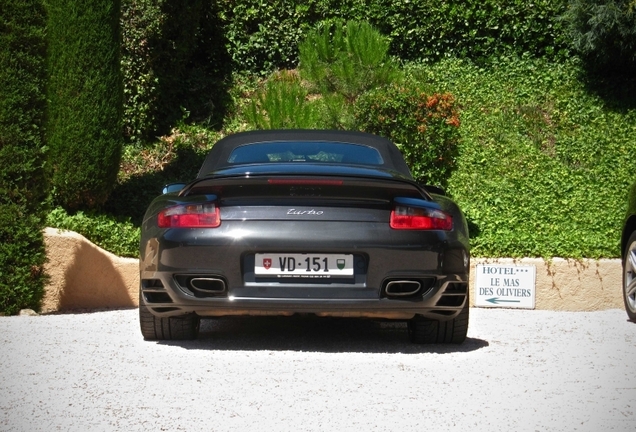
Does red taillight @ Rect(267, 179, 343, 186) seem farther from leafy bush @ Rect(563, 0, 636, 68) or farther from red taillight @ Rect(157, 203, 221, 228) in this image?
leafy bush @ Rect(563, 0, 636, 68)

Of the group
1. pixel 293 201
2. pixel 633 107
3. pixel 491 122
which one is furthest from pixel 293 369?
pixel 633 107

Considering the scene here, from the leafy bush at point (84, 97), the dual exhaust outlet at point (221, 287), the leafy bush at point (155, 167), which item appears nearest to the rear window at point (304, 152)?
the dual exhaust outlet at point (221, 287)

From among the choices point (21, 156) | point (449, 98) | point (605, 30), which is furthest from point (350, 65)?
point (21, 156)

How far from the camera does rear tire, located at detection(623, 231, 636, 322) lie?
8.62 metres

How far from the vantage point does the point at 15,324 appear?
27.6ft

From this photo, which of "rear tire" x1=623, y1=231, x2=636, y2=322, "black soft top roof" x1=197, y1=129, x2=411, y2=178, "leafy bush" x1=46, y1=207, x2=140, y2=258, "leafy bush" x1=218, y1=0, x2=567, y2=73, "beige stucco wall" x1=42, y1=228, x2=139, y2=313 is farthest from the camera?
"leafy bush" x1=218, y1=0, x2=567, y2=73

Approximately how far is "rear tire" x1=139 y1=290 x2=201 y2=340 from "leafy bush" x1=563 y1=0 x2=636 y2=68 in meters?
11.2

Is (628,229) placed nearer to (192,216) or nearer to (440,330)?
(440,330)

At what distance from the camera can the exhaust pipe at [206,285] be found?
6617mm

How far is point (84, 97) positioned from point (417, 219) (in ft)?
20.1

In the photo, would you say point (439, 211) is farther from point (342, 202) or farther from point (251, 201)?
point (251, 201)

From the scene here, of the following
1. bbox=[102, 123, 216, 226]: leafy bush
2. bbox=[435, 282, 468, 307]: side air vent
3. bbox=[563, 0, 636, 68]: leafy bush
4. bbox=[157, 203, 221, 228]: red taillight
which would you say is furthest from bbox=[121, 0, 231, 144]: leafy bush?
bbox=[435, 282, 468, 307]: side air vent

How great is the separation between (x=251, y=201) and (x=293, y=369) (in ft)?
3.50

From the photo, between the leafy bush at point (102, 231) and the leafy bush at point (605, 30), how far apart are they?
8.77m
